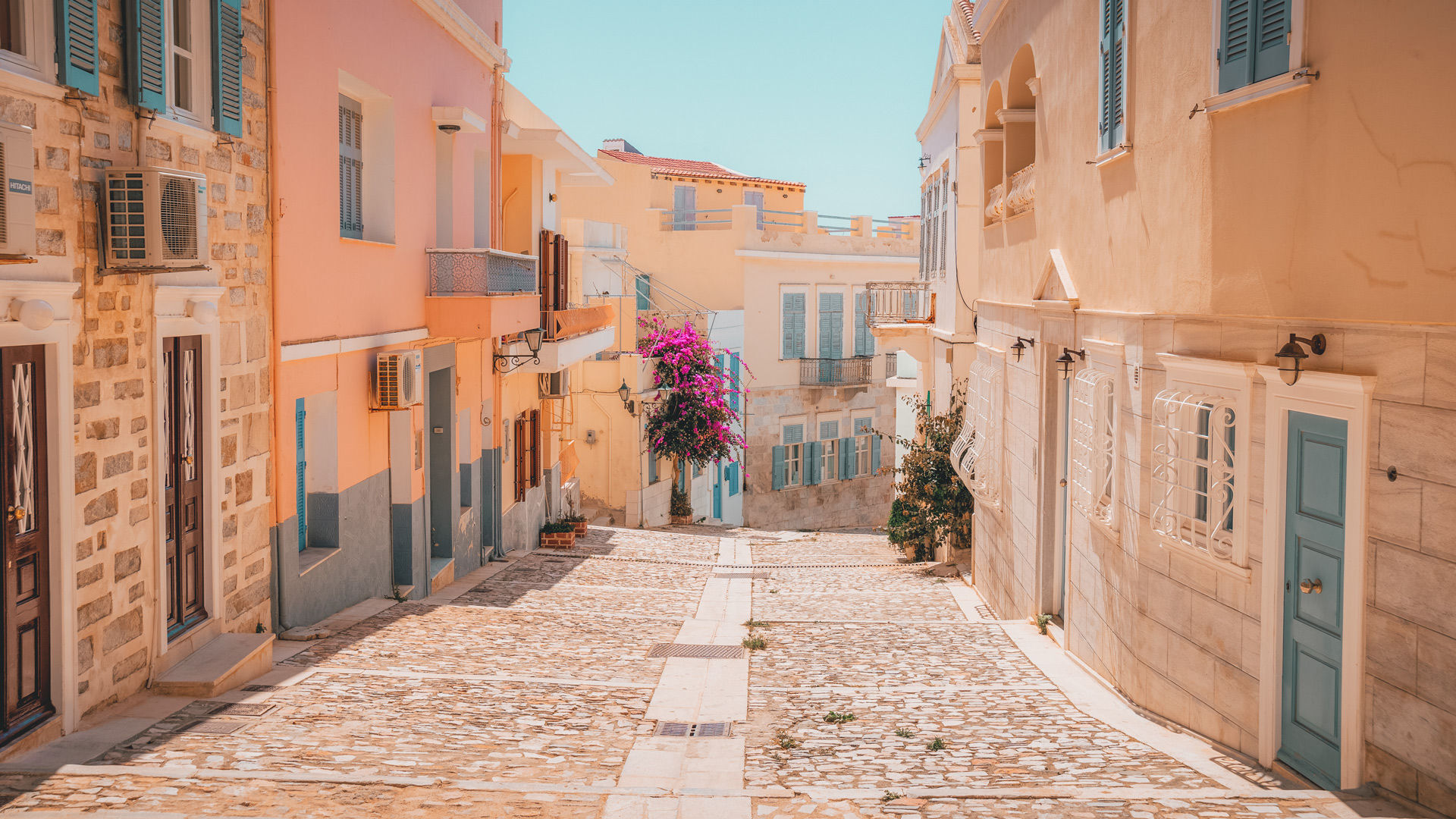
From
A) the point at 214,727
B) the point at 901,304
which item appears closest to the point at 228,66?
the point at 214,727

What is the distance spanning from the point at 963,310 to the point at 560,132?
6.68m

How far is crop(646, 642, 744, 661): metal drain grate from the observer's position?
31.7 feet

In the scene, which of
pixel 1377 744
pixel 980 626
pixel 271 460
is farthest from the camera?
pixel 980 626

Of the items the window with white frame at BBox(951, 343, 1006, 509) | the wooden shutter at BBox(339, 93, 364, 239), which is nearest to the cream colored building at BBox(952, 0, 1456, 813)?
the window with white frame at BBox(951, 343, 1006, 509)

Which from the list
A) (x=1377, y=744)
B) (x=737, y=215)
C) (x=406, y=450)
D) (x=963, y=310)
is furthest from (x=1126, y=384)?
(x=737, y=215)

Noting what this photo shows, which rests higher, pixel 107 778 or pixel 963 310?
pixel 963 310

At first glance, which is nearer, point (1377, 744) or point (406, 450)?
point (1377, 744)

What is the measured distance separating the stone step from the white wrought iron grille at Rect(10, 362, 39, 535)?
155 centimetres

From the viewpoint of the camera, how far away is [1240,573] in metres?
6.30

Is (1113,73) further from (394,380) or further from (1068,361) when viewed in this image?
(394,380)

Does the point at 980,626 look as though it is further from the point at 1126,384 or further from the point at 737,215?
the point at 737,215

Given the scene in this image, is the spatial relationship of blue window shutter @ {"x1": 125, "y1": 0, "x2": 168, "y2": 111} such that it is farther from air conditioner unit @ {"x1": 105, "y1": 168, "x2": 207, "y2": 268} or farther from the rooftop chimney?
the rooftop chimney

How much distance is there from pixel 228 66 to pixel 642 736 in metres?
5.46

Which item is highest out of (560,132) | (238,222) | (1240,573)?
(560,132)
